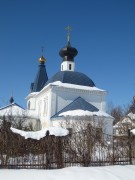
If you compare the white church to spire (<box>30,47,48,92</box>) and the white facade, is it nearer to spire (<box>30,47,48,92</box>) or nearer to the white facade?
the white facade

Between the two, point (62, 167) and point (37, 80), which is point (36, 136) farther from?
point (37, 80)

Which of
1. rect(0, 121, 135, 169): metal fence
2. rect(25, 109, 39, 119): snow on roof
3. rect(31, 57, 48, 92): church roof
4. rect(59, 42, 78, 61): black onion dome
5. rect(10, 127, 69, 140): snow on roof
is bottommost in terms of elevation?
rect(0, 121, 135, 169): metal fence

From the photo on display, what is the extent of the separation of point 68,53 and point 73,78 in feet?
15.7

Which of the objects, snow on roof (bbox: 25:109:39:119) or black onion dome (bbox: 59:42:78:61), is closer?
snow on roof (bbox: 25:109:39:119)

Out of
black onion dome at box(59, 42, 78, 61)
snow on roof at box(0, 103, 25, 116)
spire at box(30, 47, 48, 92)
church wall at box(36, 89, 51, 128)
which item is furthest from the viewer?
spire at box(30, 47, 48, 92)

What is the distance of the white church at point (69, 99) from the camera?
24328 mm

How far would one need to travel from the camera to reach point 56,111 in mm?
27031

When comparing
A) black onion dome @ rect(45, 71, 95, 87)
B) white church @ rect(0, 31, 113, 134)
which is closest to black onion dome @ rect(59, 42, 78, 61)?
white church @ rect(0, 31, 113, 134)

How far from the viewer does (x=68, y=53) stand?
32562mm

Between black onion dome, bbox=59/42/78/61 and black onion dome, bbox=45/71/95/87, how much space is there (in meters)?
3.26

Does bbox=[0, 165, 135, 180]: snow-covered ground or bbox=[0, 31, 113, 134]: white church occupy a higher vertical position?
bbox=[0, 31, 113, 134]: white church

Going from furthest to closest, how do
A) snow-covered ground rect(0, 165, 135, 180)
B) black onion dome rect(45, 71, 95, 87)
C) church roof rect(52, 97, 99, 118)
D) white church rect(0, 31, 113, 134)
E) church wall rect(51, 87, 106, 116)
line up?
black onion dome rect(45, 71, 95, 87) → church wall rect(51, 87, 106, 116) → church roof rect(52, 97, 99, 118) → white church rect(0, 31, 113, 134) → snow-covered ground rect(0, 165, 135, 180)

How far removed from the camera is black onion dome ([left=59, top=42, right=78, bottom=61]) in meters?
32.5

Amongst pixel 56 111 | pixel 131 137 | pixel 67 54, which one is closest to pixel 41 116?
pixel 56 111
